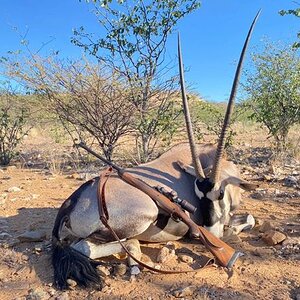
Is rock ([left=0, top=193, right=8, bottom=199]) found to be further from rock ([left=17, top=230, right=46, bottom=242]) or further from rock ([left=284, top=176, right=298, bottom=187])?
rock ([left=284, top=176, right=298, bottom=187])

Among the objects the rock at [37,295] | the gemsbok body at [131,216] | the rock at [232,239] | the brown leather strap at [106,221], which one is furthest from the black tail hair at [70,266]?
the rock at [232,239]

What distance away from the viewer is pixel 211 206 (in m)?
3.38

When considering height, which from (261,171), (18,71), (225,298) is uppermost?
(18,71)

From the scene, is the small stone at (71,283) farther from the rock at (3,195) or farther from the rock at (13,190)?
the rock at (13,190)

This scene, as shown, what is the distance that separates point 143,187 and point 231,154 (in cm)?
533

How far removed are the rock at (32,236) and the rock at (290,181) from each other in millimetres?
3449

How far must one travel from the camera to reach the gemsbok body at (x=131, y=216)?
2934 millimetres

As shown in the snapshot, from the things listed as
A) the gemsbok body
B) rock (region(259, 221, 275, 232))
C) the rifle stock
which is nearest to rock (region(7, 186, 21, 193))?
the gemsbok body

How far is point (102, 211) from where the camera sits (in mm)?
3027

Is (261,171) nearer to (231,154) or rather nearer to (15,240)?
(231,154)

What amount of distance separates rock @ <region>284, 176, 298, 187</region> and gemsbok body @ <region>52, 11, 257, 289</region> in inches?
79.2

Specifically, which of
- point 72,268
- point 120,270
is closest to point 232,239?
point 120,270

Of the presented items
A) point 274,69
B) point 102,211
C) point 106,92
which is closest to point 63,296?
point 102,211

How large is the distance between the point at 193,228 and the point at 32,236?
1467 millimetres
